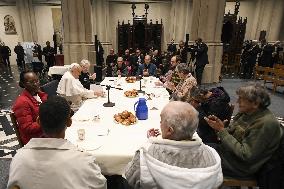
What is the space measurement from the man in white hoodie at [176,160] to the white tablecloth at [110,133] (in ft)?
1.84

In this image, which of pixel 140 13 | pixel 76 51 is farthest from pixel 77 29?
pixel 140 13

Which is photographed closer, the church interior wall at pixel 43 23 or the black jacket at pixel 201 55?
the black jacket at pixel 201 55

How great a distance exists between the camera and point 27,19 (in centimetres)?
1352

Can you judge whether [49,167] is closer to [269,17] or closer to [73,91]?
[73,91]

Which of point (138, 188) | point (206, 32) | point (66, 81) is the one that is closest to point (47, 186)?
point (138, 188)

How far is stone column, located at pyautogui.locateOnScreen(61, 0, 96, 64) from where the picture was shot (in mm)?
8039

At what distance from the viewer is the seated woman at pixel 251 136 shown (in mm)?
1966

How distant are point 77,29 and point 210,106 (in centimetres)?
686

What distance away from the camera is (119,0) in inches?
503

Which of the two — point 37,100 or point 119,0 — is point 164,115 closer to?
point 37,100

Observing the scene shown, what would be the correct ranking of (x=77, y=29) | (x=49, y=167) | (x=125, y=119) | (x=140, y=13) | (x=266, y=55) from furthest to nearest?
(x=140, y=13), (x=266, y=55), (x=77, y=29), (x=125, y=119), (x=49, y=167)

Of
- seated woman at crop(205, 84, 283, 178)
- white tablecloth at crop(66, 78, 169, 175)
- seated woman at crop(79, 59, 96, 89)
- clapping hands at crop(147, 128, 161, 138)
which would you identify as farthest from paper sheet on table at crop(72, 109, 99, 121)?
seated woman at crop(79, 59, 96, 89)

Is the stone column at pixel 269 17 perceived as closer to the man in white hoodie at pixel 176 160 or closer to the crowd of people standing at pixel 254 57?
the crowd of people standing at pixel 254 57

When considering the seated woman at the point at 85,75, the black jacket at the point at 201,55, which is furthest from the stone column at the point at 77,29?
the black jacket at the point at 201,55
